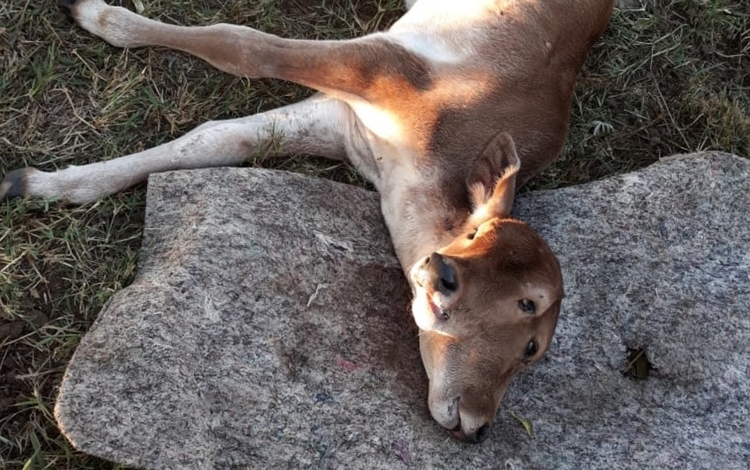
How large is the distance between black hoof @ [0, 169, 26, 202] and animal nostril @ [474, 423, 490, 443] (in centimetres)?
253

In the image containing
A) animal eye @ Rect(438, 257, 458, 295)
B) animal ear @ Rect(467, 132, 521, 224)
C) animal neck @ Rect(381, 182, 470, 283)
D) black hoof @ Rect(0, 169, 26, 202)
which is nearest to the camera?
animal eye @ Rect(438, 257, 458, 295)

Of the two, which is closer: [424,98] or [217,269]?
[217,269]

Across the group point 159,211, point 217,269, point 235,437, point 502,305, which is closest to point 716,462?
point 502,305

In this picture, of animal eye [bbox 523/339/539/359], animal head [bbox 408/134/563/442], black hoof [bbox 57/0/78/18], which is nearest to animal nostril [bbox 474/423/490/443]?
animal head [bbox 408/134/563/442]

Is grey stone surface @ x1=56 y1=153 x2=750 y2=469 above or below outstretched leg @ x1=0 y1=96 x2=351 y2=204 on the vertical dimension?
below

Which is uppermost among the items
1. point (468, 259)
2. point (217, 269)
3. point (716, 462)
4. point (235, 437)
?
point (468, 259)

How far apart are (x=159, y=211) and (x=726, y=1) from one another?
4.32 meters

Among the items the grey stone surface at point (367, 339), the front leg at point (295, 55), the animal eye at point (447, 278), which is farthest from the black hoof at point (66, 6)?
the animal eye at point (447, 278)

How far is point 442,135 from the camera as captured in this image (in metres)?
4.59

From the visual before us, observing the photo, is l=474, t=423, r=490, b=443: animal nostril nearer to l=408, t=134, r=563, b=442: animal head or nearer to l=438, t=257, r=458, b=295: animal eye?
l=408, t=134, r=563, b=442: animal head

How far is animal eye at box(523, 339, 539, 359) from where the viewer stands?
3.86 metres

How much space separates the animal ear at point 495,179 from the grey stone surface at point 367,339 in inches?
20.5

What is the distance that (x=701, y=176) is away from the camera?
4.87m

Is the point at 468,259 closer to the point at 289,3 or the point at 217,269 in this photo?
the point at 217,269
